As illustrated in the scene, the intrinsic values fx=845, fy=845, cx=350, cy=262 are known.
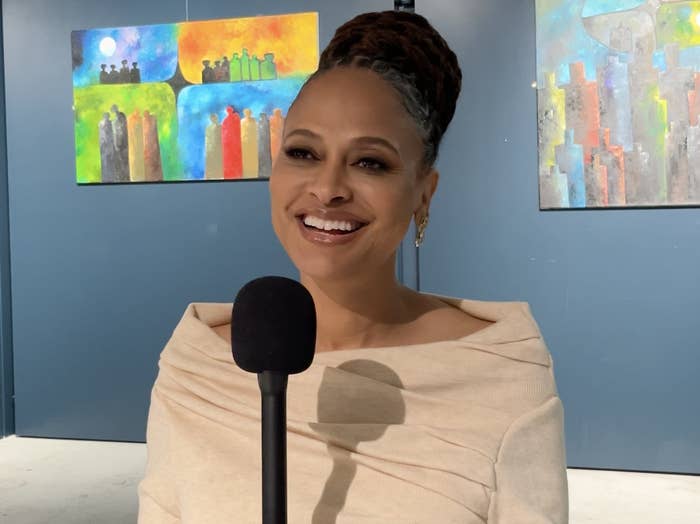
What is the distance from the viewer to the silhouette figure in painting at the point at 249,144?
2670 mm

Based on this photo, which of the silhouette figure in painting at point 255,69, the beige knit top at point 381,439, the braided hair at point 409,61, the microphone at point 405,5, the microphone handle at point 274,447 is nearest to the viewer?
the microphone handle at point 274,447

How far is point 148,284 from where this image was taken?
9.04 feet

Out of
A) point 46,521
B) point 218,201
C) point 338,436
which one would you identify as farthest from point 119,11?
point 338,436

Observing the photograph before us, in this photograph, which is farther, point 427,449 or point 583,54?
point 583,54

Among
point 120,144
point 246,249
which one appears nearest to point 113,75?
point 120,144

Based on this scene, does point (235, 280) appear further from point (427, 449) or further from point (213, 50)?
point (427, 449)

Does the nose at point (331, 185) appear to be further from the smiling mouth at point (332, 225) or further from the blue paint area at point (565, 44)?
the blue paint area at point (565, 44)

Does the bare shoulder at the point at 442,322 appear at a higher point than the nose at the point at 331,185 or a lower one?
lower

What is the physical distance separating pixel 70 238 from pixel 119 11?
750 mm

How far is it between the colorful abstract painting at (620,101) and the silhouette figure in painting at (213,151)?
1029 millimetres

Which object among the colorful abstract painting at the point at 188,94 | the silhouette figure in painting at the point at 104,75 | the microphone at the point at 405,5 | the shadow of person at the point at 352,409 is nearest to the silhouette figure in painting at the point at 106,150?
the colorful abstract painting at the point at 188,94

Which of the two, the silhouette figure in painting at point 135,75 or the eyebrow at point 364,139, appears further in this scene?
the silhouette figure in painting at point 135,75

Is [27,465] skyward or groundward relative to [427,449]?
groundward

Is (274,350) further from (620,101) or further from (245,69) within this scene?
(620,101)
